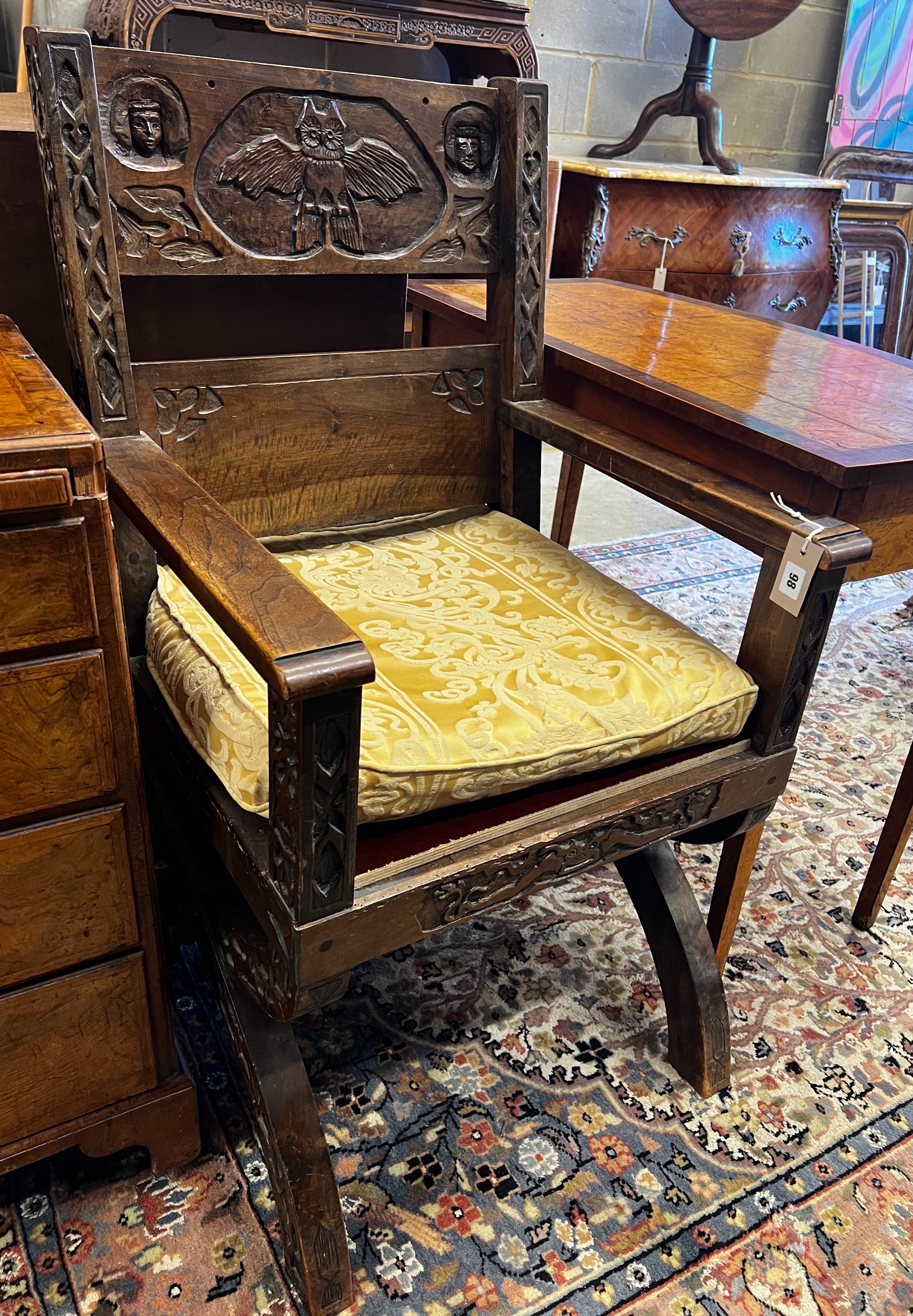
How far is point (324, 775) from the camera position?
0.77 metres

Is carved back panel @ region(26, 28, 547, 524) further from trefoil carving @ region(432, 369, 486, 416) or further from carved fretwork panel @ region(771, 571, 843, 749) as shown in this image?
carved fretwork panel @ region(771, 571, 843, 749)

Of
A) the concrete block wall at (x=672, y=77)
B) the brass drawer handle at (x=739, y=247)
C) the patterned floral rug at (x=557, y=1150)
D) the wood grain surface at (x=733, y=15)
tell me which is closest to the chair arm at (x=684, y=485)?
the patterned floral rug at (x=557, y=1150)

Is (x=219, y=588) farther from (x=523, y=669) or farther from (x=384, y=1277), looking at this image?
(x=384, y=1277)

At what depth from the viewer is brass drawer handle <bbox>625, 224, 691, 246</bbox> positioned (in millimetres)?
2768

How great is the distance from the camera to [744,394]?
4.42 feet

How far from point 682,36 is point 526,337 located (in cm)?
279

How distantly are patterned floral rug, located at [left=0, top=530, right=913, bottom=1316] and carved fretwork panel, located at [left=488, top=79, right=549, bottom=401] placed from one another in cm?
87

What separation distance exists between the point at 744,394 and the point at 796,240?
2043mm

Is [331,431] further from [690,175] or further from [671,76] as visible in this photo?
[671,76]

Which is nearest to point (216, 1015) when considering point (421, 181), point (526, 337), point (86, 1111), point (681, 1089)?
point (86, 1111)

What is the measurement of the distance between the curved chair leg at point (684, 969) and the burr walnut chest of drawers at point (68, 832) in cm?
63

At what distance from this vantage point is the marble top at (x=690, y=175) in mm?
2652

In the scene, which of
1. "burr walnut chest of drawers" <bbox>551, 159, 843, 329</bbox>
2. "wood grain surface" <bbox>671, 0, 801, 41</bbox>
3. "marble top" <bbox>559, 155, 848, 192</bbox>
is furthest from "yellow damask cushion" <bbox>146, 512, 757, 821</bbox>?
"wood grain surface" <bbox>671, 0, 801, 41</bbox>

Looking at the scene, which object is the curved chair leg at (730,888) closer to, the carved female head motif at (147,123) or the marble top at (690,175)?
the carved female head motif at (147,123)
